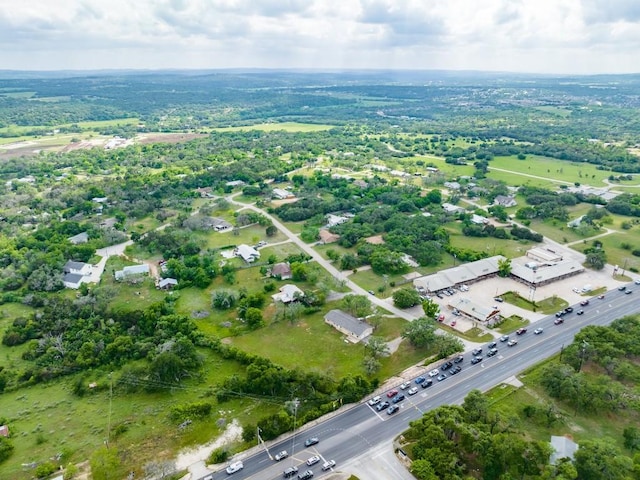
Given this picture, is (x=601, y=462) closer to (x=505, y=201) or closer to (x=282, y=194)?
(x=505, y=201)

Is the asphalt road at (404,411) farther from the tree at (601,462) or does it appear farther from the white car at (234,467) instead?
the tree at (601,462)

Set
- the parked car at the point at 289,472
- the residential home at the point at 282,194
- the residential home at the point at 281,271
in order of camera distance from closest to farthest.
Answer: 1. the parked car at the point at 289,472
2. the residential home at the point at 281,271
3. the residential home at the point at 282,194

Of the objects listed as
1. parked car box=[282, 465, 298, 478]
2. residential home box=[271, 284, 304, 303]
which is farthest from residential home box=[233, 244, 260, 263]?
parked car box=[282, 465, 298, 478]

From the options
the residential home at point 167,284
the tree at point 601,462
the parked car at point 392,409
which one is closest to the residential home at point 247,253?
the residential home at point 167,284

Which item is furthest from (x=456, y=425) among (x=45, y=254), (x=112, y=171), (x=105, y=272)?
(x=112, y=171)

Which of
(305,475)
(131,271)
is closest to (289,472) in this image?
(305,475)

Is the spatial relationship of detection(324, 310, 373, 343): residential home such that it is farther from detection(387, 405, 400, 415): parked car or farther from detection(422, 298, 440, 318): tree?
detection(387, 405, 400, 415): parked car
